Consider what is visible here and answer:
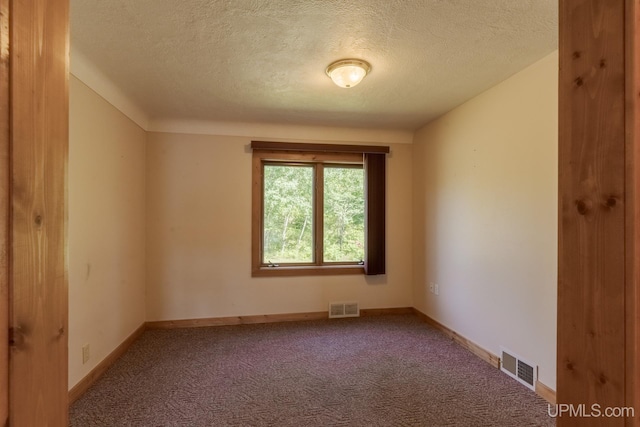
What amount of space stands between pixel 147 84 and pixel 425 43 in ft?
7.20

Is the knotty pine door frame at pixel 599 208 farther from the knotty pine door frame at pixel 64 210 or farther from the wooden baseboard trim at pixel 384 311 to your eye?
the wooden baseboard trim at pixel 384 311

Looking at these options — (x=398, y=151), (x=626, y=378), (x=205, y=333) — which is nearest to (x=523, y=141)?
(x=398, y=151)

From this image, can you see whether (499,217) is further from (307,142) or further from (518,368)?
(307,142)

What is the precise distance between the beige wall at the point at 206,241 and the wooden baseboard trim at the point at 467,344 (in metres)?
0.97

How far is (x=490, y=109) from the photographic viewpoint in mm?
2627

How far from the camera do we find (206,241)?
355 centimetres

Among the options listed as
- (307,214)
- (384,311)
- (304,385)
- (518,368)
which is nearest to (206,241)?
(307,214)

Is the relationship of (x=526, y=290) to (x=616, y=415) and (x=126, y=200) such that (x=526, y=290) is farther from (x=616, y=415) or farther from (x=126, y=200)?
(x=126, y=200)

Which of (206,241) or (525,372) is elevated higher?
(206,241)

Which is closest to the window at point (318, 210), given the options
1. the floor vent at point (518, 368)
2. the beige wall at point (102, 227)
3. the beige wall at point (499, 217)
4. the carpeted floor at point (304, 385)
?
the beige wall at point (499, 217)

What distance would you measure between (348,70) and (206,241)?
96.3 inches

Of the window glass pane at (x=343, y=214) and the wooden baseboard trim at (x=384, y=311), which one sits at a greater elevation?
the window glass pane at (x=343, y=214)

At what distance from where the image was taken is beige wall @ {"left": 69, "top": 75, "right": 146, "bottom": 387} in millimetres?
2127

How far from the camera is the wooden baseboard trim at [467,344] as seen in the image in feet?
8.43
